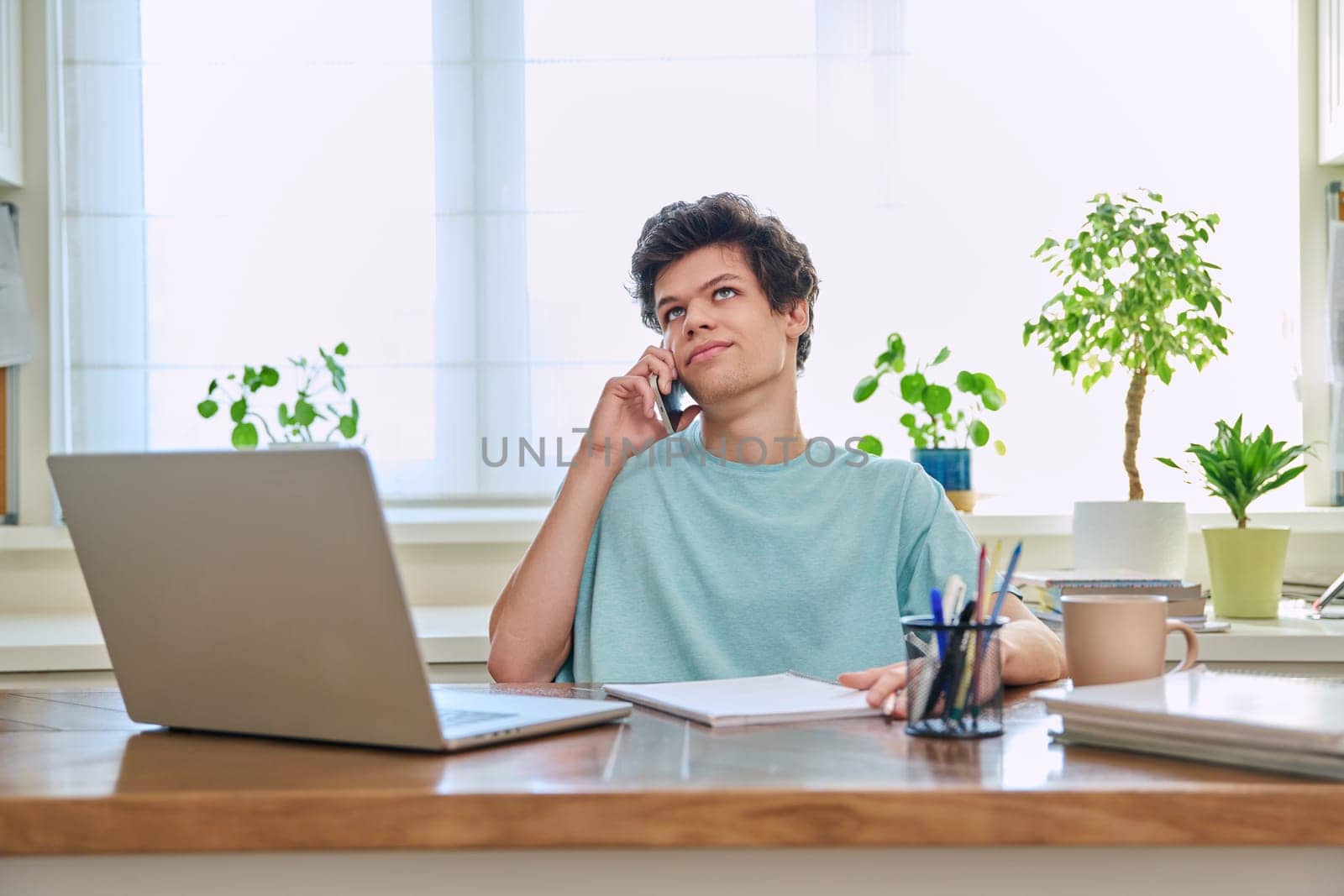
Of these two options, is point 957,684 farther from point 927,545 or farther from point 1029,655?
point 927,545

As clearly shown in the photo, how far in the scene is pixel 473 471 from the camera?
2811mm

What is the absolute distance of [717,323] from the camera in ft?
5.78

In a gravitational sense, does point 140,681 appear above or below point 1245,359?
below

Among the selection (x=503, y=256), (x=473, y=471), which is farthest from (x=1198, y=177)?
(x=473, y=471)

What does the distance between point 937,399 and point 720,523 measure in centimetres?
96

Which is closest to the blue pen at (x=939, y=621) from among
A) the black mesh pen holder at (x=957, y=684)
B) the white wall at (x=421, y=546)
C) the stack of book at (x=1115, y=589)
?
the black mesh pen holder at (x=957, y=684)

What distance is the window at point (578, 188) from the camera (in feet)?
9.04

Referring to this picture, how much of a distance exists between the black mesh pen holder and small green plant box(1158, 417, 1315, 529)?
1.49 meters

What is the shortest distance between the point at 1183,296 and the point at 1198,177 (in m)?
0.50

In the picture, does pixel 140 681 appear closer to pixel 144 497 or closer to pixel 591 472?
pixel 144 497

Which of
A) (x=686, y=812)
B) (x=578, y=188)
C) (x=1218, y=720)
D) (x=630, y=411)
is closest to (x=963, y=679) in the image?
(x=1218, y=720)

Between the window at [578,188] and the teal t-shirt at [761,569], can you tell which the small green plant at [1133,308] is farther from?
the teal t-shirt at [761,569]

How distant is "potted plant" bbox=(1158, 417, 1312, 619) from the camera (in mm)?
2193

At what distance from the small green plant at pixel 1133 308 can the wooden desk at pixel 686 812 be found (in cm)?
173
